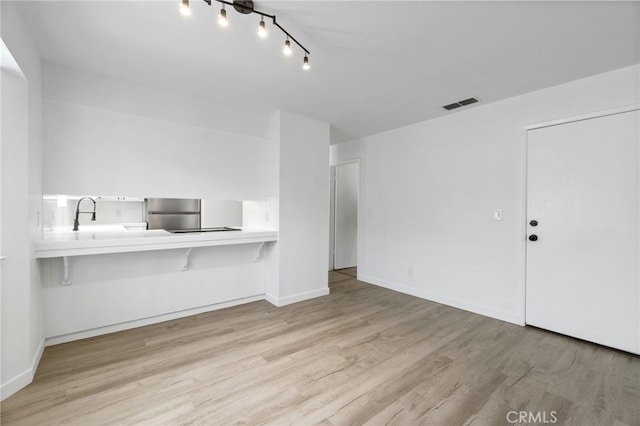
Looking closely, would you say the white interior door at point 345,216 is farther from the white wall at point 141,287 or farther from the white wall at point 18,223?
the white wall at point 18,223

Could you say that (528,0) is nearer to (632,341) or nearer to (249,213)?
(632,341)

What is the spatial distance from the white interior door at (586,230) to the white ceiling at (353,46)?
60cm

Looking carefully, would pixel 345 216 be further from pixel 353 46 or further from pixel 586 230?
pixel 353 46

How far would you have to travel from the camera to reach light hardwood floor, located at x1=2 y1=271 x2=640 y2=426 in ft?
5.40

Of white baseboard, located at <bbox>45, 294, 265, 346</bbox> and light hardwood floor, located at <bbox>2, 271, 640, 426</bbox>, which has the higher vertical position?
white baseboard, located at <bbox>45, 294, 265, 346</bbox>

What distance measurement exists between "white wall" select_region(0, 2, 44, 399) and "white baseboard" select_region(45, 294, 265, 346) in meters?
0.47

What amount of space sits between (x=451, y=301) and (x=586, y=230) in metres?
1.58

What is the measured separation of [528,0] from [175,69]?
8.74 feet

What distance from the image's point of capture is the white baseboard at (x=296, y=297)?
3.49 m

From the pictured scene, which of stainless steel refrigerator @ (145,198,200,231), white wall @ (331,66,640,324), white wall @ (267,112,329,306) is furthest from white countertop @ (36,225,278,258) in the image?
white wall @ (331,66,640,324)

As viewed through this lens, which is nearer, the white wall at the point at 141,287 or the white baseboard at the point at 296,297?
the white wall at the point at 141,287

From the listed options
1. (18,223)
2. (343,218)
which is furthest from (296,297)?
(18,223)

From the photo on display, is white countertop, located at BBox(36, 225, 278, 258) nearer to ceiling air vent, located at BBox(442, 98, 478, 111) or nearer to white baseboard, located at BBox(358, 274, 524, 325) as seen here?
white baseboard, located at BBox(358, 274, 524, 325)

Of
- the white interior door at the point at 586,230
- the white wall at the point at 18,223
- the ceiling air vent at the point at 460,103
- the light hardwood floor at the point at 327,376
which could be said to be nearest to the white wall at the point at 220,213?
the light hardwood floor at the point at 327,376
